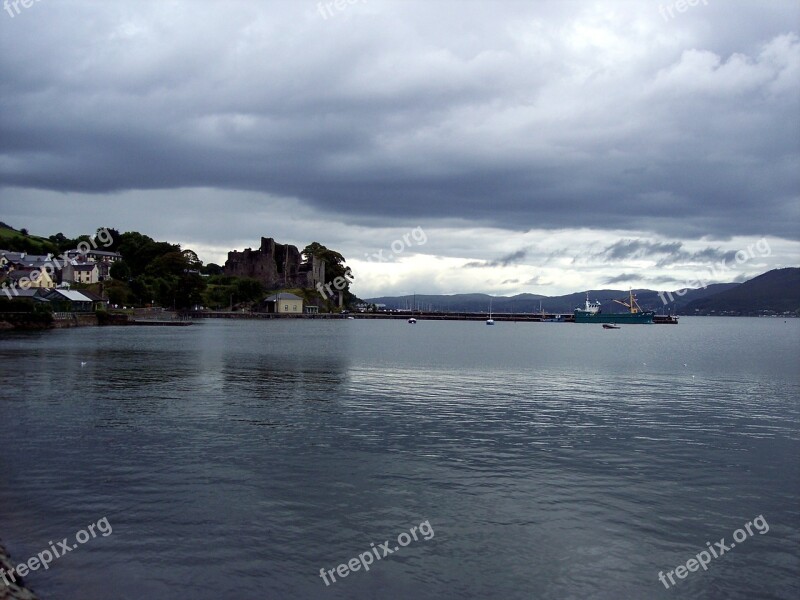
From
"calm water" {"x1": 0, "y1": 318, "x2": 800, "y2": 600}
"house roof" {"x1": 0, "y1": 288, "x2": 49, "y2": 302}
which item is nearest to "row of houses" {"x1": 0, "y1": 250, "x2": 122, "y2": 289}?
"house roof" {"x1": 0, "y1": 288, "x2": 49, "y2": 302}

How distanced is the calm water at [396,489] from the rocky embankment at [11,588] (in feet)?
1.80

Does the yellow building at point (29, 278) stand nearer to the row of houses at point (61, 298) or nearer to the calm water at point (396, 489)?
the row of houses at point (61, 298)

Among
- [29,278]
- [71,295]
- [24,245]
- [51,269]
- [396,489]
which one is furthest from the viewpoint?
[24,245]

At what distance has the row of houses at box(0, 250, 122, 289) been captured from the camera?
139250 millimetres

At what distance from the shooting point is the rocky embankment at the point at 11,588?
1008 cm

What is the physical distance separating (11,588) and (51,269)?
168336 millimetres

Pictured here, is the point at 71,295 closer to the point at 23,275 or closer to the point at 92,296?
the point at 92,296

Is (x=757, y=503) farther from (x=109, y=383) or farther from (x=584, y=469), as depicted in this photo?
(x=109, y=383)

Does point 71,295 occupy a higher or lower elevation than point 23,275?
lower

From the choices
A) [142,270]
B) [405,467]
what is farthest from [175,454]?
[142,270]

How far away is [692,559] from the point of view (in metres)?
13.5

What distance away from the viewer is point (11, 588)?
10.4 m

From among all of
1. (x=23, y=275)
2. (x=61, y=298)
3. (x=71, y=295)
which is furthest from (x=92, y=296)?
(x=23, y=275)

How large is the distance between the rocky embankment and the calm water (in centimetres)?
55
